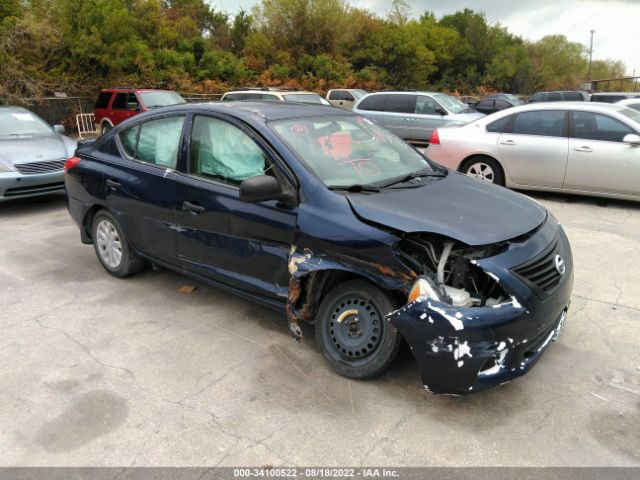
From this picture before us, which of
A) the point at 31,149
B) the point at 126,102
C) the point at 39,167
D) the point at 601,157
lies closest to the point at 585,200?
the point at 601,157

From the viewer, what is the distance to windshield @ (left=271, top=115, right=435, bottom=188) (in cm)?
363

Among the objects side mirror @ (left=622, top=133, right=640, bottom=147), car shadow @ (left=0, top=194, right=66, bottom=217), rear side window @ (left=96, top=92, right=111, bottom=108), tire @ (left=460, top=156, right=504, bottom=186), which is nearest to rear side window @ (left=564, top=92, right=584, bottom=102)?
tire @ (left=460, top=156, right=504, bottom=186)

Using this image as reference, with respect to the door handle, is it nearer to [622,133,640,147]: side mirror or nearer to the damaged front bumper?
the damaged front bumper

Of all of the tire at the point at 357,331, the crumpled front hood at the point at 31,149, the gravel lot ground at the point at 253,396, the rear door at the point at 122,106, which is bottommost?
the gravel lot ground at the point at 253,396

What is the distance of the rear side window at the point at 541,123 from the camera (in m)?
7.76

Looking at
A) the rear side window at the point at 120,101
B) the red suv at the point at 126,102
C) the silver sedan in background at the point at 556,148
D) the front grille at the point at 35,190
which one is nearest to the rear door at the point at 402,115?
the silver sedan in background at the point at 556,148

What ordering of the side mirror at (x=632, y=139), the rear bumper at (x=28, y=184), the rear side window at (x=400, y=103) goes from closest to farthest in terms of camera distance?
the side mirror at (x=632, y=139) → the rear bumper at (x=28, y=184) → the rear side window at (x=400, y=103)

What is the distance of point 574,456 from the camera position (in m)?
2.68

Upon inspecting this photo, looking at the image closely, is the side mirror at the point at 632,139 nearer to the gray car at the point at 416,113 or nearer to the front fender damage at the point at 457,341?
the front fender damage at the point at 457,341

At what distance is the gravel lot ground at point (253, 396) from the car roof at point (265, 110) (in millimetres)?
1603

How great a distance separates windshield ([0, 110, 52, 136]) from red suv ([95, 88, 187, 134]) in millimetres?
6659

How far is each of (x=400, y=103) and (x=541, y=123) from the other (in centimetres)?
621

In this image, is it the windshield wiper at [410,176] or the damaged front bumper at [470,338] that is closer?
the damaged front bumper at [470,338]

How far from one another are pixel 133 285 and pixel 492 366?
344cm
